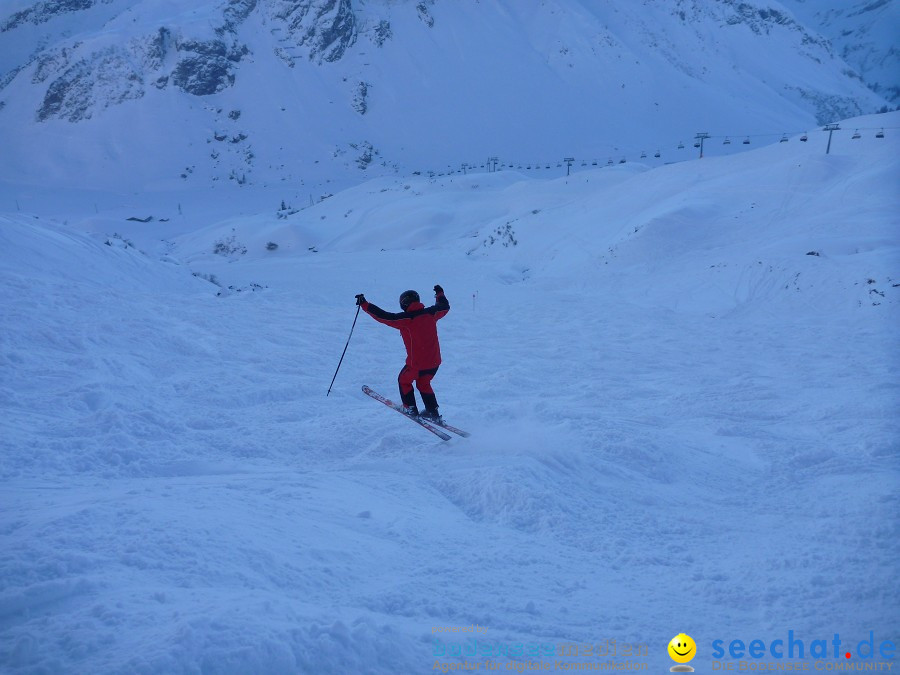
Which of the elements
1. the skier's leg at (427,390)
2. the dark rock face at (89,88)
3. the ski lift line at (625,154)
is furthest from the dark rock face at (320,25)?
the skier's leg at (427,390)

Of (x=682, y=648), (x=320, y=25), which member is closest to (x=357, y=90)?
(x=320, y=25)

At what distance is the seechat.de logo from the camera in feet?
8.78

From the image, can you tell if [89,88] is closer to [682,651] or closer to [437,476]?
[437,476]

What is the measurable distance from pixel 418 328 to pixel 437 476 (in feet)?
5.43

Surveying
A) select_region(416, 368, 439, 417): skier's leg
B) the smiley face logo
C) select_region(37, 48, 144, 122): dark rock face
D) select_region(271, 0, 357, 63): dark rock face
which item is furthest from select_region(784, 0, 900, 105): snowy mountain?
the smiley face logo

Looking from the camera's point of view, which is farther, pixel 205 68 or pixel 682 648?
pixel 205 68

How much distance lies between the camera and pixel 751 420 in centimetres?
662

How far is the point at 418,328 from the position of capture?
596cm

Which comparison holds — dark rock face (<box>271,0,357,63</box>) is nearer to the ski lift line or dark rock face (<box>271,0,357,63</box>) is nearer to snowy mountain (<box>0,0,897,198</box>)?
snowy mountain (<box>0,0,897,198</box>)

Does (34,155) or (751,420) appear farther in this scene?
(34,155)

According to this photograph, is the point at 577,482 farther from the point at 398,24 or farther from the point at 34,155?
the point at 398,24

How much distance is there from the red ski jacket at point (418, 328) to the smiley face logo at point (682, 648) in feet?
12.1

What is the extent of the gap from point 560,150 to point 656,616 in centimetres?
7221

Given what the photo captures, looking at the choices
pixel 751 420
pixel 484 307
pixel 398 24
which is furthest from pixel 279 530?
pixel 398 24
